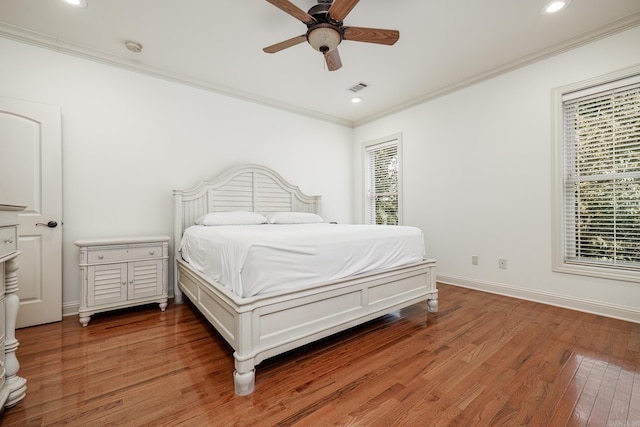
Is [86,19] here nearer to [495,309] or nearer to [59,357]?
[59,357]

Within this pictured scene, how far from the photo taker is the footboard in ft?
5.14

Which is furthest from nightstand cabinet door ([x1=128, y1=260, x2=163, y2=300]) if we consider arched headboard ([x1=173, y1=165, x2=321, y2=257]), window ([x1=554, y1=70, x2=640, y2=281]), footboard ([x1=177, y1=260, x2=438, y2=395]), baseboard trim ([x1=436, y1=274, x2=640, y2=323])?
window ([x1=554, y1=70, x2=640, y2=281])

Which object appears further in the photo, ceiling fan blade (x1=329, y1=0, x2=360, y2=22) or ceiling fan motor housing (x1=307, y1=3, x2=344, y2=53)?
ceiling fan motor housing (x1=307, y1=3, x2=344, y2=53)

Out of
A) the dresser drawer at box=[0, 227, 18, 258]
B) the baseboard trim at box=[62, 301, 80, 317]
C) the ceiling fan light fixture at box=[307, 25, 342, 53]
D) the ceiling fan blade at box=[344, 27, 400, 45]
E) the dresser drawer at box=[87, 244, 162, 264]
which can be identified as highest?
the ceiling fan blade at box=[344, 27, 400, 45]

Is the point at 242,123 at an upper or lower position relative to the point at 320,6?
lower

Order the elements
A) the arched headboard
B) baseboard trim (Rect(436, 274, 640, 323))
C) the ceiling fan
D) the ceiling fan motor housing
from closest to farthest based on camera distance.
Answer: the ceiling fan → the ceiling fan motor housing → baseboard trim (Rect(436, 274, 640, 323)) → the arched headboard

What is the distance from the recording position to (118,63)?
10.1ft

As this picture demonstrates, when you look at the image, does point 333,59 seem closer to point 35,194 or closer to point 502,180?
point 502,180

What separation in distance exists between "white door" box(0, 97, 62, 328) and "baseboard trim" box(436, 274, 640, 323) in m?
4.47

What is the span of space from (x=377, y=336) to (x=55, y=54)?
4.08m

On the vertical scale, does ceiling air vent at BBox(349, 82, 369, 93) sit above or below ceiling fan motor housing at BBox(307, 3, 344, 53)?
above

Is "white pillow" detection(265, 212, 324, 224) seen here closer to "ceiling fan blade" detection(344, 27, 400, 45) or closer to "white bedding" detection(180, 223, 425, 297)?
"white bedding" detection(180, 223, 425, 297)

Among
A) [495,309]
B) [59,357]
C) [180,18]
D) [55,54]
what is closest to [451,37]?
[180,18]

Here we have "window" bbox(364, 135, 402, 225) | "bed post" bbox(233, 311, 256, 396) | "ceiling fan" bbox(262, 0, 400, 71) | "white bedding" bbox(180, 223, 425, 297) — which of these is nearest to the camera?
"bed post" bbox(233, 311, 256, 396)
